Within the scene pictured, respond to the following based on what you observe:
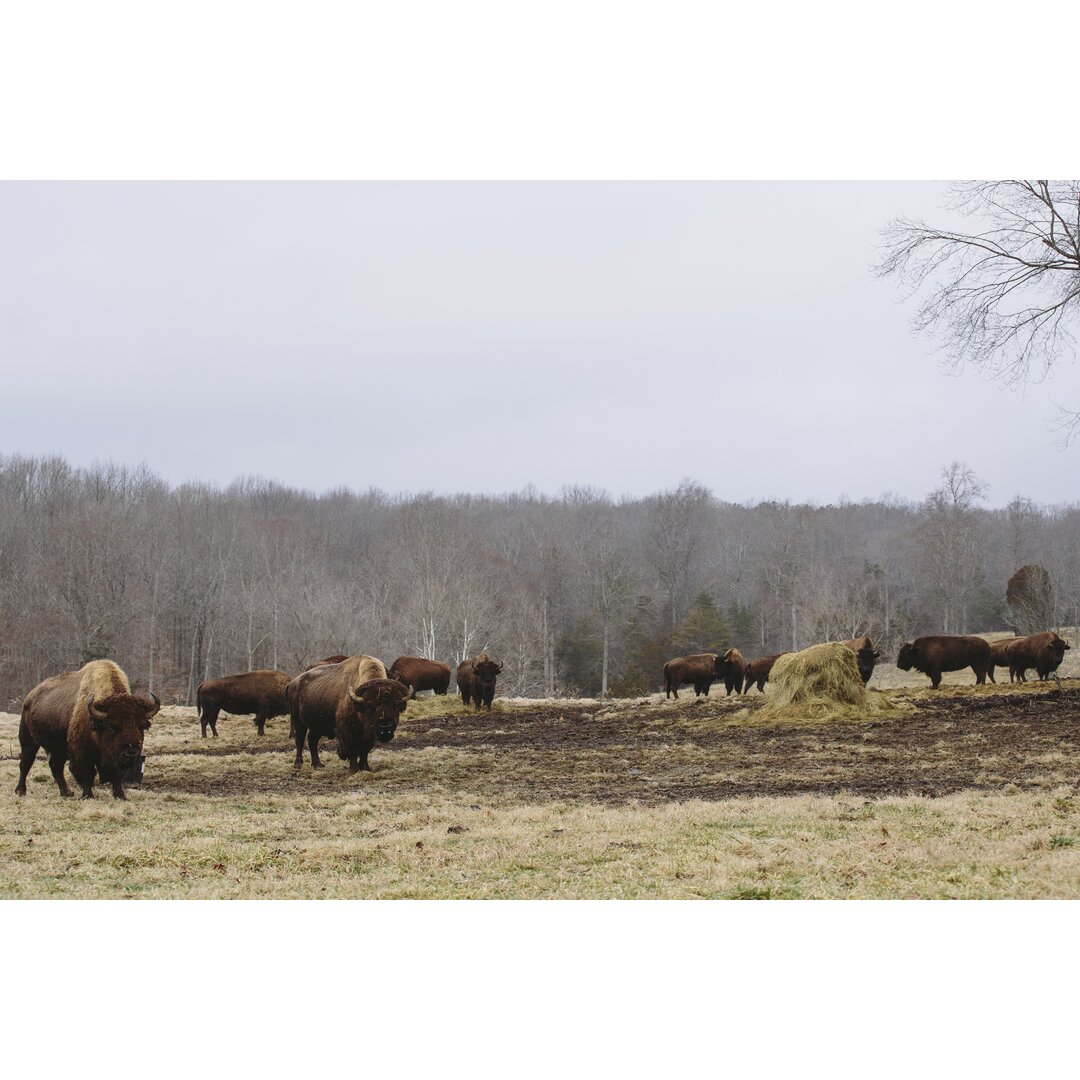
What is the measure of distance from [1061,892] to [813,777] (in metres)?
7.49

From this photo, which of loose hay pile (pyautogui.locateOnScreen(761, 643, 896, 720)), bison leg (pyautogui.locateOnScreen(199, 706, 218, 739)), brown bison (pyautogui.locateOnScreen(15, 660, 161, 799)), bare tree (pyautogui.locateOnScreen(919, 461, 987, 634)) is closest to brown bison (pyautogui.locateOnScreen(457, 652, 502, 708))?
bison leg (pyautogui.locateOnScreen(199, 706, 218, 739))

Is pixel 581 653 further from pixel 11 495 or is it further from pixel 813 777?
pixel 813 777

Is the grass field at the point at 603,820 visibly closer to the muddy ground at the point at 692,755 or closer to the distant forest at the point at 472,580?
the muddy ground at the point at 692,755

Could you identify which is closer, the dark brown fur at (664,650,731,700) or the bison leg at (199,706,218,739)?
the bison leg at (199,706,218,739)

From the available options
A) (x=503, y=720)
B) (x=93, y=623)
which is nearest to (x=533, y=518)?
(x=93, y=623)

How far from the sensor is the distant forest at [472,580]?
60.4 metres

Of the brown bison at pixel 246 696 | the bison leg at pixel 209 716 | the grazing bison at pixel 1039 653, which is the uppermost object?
the grazing bison at pixel 1039 653

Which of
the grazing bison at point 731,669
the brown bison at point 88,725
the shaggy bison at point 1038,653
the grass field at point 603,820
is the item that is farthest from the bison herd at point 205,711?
the shaggy bison at point 1038,653

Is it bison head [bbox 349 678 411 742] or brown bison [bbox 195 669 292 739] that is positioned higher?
Answer: bison head [bbox 349 678 411 742]

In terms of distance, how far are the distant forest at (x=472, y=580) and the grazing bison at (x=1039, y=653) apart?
18.6 meters

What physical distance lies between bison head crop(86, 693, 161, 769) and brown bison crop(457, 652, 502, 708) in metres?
17.6

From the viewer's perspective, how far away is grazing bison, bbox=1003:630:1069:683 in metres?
30.8

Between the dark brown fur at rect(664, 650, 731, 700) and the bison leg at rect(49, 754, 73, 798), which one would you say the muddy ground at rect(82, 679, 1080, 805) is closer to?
the bison leg at rect(49, 754, 73, 798)

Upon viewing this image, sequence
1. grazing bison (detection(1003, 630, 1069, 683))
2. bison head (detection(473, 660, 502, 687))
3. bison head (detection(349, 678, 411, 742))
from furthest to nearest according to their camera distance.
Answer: grazing bison (detection(1003, 630, 1069, 683))
bison head (detection(473, 660, 502, 687))
bison head (detection(349, 678, 411, 742))
